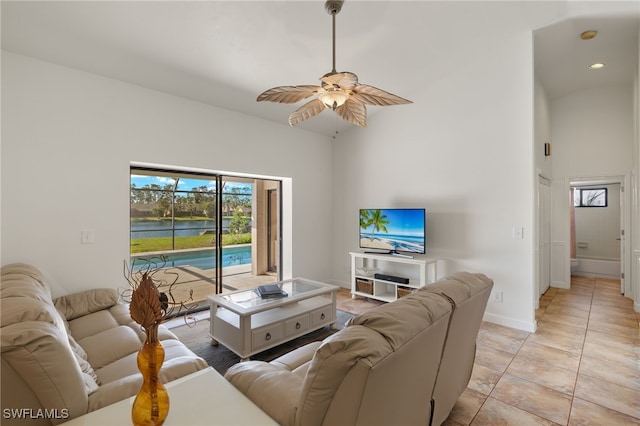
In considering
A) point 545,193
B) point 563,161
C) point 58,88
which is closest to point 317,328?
point 58,88

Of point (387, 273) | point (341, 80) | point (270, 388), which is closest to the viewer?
point (270, 388)

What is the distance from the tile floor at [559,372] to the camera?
6.29 feet

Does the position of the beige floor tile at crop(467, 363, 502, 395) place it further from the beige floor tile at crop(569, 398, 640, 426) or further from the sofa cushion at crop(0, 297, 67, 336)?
the sofa cushion at crop(0, 297, 67, 336)

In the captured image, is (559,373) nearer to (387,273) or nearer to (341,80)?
(387,273)

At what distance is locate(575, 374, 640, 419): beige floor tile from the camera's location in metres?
1.97

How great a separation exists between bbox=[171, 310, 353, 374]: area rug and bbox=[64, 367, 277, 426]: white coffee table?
4.59 feet

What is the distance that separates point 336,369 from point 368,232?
3.56 metres

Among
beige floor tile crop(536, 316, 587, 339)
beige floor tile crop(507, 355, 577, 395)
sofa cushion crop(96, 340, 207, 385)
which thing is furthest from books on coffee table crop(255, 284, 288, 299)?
beige floor tile crop(536, 316, 587, 339)

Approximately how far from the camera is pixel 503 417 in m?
1.89

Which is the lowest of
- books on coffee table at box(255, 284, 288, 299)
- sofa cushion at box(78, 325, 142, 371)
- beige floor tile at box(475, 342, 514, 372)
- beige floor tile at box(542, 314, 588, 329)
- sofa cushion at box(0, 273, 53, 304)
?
beige floor tile at box(475, 342, 514, 372)

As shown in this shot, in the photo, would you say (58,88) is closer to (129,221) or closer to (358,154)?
(129,221)

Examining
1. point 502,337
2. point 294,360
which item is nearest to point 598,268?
point 502,337

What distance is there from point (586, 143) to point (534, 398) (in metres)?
4.48

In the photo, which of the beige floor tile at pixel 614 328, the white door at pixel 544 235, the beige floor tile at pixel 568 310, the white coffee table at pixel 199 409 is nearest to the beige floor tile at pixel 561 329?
the beige floor tile at pixel 614 328
